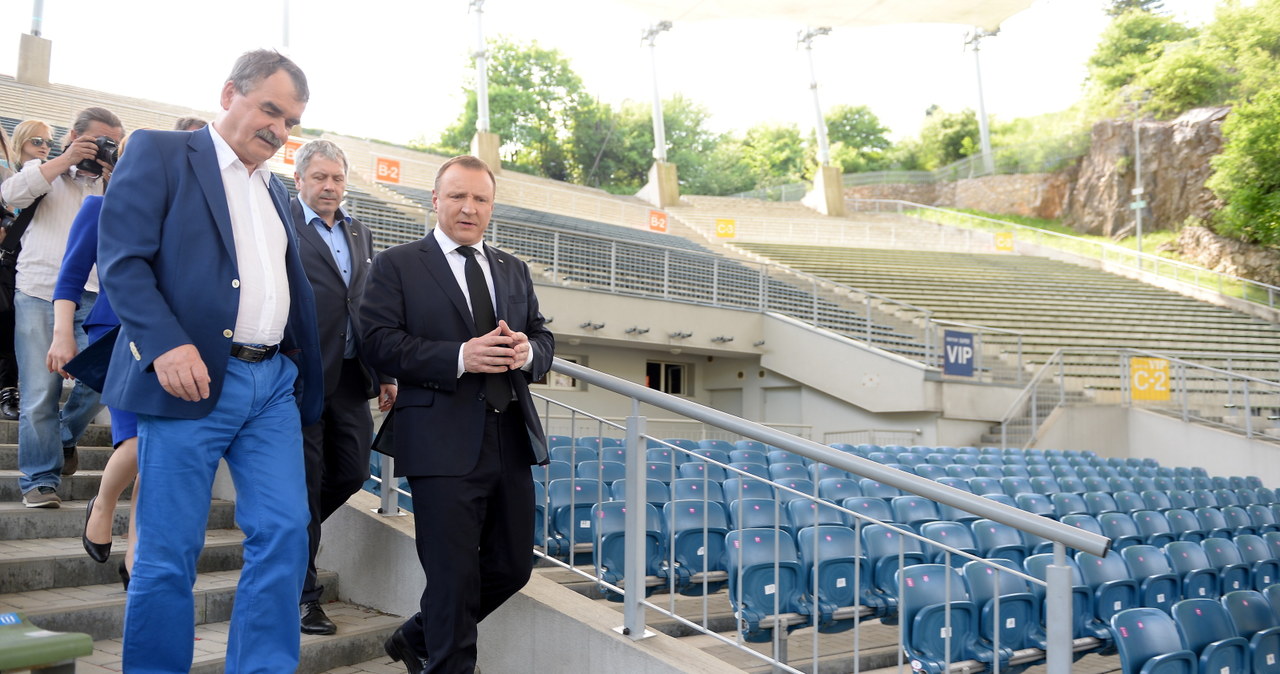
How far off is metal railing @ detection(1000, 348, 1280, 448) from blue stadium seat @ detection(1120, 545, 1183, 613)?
30.4ft

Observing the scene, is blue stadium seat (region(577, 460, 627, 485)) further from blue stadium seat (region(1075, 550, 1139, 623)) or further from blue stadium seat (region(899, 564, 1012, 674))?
blue stadium seat (region(1075, 550, 1139, 623))

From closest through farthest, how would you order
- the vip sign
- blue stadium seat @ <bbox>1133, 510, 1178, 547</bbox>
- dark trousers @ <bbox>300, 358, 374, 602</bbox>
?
dark trousers @ <bbox>300, 358, 374, 602</bbox> → blue stadium seat @ <bbox>1133, 510, 1178, 547</bbox> → the vip sign

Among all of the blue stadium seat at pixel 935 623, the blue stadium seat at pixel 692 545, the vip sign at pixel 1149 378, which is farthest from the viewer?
the vip sign at pixel 1149 378

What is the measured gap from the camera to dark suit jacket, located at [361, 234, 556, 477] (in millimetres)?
2930

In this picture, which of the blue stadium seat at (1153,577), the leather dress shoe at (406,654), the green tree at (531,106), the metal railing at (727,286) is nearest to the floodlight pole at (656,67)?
the metal railing at (727,286)

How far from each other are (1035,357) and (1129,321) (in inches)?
207

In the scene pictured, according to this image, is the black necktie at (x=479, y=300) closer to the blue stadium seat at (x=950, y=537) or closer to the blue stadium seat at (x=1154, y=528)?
the blue stadium seat at (x=950, y=537)

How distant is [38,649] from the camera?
1.50 m

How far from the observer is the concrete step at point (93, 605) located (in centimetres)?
305

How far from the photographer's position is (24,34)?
24.4 m

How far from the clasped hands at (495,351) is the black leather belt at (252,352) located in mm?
560

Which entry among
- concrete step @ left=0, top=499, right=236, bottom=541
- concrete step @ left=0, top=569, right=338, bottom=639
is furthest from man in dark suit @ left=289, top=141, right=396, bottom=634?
concrete step @ left=0, top=499, right=236, bottom=541

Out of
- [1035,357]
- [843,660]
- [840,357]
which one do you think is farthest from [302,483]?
[1035,357]

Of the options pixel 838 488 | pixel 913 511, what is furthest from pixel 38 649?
pixel 838 488
